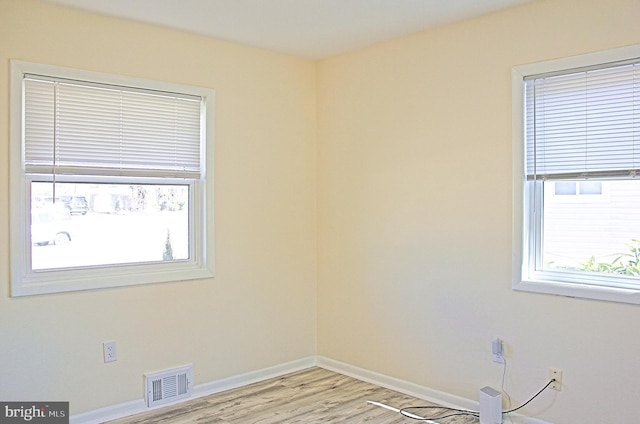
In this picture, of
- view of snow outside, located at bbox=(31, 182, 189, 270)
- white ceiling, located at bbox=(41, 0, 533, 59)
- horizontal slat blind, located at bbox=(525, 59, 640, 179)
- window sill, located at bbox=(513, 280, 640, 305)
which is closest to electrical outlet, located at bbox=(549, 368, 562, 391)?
window sill, located at bbox=(513, 280, 640, 305)

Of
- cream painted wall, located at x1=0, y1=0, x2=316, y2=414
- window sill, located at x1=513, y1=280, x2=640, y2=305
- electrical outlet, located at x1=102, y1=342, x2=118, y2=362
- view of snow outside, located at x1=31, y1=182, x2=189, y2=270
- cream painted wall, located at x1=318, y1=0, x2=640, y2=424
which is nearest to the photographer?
window sill, located at x1=513, y1=280, x2=640, y2=305

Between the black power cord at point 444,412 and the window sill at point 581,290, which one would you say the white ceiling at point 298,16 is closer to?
the window sill at point 581,290

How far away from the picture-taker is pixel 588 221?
2.93m

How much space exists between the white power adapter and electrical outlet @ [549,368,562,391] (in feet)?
1.00

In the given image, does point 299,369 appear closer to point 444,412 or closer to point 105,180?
point 444,412

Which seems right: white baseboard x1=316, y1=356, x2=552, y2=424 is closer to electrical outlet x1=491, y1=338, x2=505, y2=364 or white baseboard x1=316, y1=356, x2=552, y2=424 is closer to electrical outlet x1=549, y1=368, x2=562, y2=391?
electrical outlet x1=549, y1=368, x2=562, y2=391

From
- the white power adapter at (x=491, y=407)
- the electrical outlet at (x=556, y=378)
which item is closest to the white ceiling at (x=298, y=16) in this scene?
the electrical outlet at (x=556, y=378)

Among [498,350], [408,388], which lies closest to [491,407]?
[498,350]

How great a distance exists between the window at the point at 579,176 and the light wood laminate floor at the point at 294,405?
108 centimetres

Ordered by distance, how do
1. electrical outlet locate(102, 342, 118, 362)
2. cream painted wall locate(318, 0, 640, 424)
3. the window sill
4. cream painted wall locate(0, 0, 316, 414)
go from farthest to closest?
electrical outlet locate(102, 342, 118, 362) < cream painted wall locate(0, 0, 316, 414) < cream painted wall locate(318, 0, 640, 424) < the window sill

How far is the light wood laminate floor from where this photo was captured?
324cm

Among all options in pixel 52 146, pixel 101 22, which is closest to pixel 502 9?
pixel 101 22

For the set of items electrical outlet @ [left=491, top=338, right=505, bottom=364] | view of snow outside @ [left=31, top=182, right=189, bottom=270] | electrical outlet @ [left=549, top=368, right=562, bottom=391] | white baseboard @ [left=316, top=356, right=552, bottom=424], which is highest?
view of snow outside @ [left=31, top=182, right=189, bottom=270]

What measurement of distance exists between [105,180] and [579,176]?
2819mm
